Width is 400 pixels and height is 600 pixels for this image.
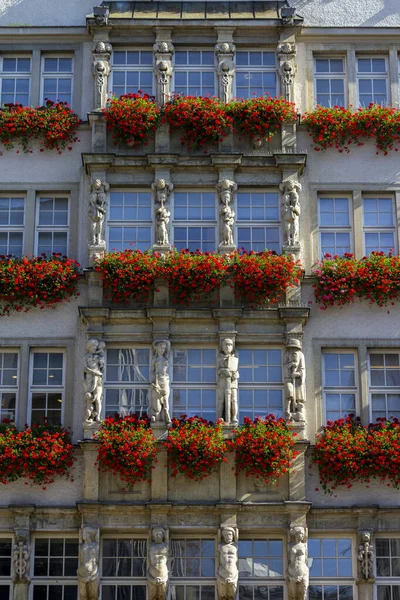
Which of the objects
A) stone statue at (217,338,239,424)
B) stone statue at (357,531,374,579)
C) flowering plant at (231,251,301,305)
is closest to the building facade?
stone statue at (357,531,374,579)

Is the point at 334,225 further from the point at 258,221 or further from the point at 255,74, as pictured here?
the point at 255,74

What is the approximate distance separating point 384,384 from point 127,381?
4413 millimetres

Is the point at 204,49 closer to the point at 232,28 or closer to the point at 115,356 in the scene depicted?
the point at 232,28

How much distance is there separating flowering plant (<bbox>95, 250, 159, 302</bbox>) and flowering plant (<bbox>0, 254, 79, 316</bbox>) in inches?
23.4

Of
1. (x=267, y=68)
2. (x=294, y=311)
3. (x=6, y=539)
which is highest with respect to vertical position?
(x=267, y=68)

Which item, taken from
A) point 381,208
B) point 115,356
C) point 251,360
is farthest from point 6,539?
point 381,208

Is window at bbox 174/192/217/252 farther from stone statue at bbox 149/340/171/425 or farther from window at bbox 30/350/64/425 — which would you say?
window at bbox 30/350/64/425

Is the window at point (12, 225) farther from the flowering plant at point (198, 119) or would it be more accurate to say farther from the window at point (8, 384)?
the flowering plant at point (198, 119)

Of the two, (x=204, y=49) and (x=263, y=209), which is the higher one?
(x=204, y=49)

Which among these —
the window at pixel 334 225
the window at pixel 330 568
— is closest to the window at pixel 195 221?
the window at pixel 334 225

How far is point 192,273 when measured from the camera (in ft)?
73.3

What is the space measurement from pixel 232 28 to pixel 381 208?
4297mm

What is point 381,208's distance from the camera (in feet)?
77.5

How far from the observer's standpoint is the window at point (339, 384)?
22.5 m
